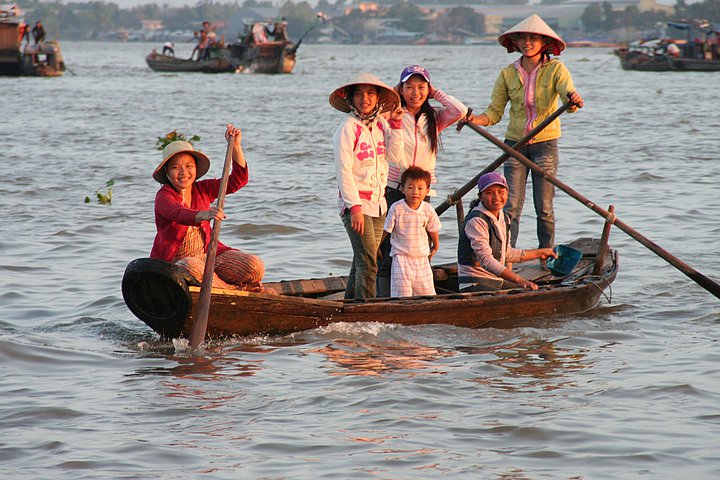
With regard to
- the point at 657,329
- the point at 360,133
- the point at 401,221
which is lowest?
the point at 657,329

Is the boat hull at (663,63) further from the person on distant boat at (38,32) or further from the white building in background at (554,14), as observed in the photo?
the white building in background at (554,14)

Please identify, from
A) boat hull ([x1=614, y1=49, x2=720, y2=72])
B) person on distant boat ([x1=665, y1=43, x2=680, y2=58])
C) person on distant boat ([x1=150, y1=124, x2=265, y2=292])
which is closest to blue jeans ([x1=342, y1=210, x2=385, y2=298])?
person on distant boat ([x1=150, y1=124, x2=265, y2=292])

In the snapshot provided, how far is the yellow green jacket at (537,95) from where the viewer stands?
743cm

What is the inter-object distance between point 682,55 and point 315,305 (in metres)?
42.7

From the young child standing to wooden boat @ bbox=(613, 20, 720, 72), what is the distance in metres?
38.1

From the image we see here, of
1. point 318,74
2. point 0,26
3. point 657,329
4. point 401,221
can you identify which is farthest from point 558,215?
point 318,74

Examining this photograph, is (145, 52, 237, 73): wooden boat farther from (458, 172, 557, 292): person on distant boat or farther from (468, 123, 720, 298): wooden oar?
(458, 172, 557, 292): person on distant boat

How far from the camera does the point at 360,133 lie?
20.7 feet

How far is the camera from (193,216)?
20.0 ft

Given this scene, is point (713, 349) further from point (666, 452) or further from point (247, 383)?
point (247, 383)

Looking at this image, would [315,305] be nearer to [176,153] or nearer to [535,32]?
[176,153]

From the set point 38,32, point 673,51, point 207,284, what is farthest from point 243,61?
point 207,284

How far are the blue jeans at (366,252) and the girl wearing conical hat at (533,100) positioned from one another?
1239 mm

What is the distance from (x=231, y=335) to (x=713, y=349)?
280 centimetres
